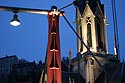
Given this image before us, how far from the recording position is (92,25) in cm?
6028

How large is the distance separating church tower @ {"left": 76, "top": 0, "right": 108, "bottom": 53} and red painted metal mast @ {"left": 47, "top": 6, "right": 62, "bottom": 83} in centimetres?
4675

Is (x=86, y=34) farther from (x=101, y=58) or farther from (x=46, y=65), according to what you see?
(x=46, y=65)

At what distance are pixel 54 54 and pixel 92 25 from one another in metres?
49.2

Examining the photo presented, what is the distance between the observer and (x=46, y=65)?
11547 millimetres

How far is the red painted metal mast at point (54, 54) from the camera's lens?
1140 centimetres

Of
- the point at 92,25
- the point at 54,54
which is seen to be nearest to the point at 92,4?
the point at 92,25

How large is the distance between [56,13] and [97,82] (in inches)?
1967

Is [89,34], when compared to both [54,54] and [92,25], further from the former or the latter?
[54,54]

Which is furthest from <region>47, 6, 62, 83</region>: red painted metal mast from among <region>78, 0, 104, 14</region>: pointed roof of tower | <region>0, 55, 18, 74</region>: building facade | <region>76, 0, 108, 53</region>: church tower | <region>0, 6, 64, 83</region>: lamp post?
<region>0, 55, 18, 74</region>: building facade

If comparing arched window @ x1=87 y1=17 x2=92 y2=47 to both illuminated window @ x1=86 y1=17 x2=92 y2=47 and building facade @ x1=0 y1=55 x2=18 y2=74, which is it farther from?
building facade @ x1=0 y1=55 x2=18 y2=74

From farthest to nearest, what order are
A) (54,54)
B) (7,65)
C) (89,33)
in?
(7,65), (89,33), (54,54)

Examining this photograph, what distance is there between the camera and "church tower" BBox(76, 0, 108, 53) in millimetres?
59406

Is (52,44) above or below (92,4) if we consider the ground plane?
below

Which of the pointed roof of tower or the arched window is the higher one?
the pointed roof of tower
